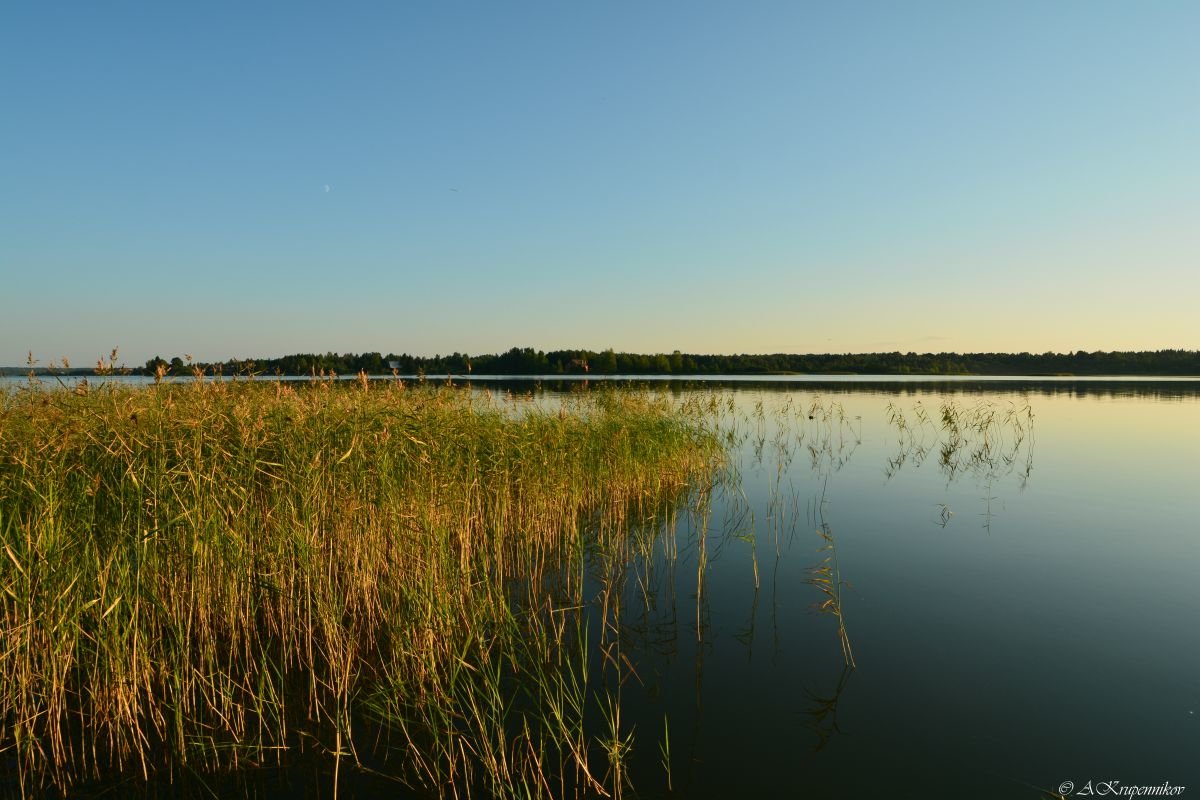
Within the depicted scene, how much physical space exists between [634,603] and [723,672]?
1975 millimetres

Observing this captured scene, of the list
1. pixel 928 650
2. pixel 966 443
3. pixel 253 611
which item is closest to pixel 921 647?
pixel 928 650

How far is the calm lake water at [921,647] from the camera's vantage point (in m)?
4.97

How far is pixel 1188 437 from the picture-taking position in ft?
82.8

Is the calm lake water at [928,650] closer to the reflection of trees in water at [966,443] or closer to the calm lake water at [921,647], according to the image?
the calm lake water at [921,647]

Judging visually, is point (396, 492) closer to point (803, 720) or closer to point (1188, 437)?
point (803, 720)

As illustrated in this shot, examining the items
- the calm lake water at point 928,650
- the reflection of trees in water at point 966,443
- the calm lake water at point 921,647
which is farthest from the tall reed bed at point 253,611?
the reflection of trees in water at point 966,443

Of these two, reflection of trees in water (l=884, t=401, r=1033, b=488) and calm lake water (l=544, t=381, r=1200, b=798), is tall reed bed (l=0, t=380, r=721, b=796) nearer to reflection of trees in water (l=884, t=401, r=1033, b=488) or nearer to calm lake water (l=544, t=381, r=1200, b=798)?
calm lake water (l=544, t=381, r=1200, b=798)

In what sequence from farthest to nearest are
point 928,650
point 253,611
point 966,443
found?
point 966,443 → point 928,650 → point 253,611

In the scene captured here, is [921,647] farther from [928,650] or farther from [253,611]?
[253,611]

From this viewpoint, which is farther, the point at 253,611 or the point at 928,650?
the point at 928,650

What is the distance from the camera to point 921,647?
7066 mm

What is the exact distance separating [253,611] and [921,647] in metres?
7.68

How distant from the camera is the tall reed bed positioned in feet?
15.5

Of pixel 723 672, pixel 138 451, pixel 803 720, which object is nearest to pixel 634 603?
pixel 723 672
